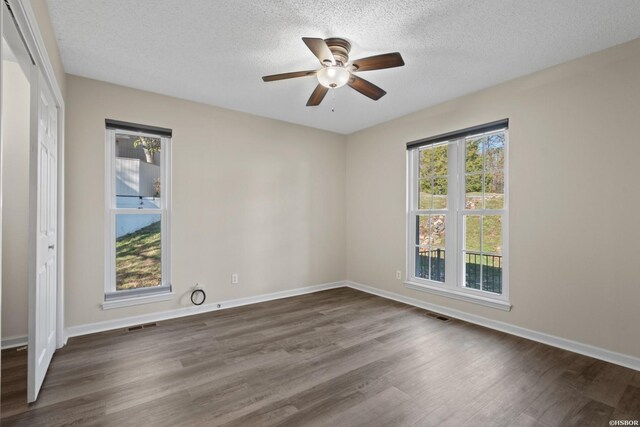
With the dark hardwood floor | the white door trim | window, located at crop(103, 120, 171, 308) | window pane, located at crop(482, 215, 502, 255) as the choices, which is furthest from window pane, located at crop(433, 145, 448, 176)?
the white door trim

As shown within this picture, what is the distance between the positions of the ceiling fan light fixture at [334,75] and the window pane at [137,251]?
254 cm

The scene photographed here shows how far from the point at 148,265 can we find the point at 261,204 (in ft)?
5.17

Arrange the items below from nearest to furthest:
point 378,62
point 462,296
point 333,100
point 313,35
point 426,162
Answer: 1. point 378,62
2. point 313,35
3. point 462,296
4. point 333,100
5. point 426,162

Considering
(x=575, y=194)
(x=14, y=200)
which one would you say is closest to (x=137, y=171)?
(x=14, y=200)

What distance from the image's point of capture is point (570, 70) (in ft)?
9.64

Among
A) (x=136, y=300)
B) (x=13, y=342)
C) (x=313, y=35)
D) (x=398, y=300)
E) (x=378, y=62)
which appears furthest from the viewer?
(x=398, y=300)

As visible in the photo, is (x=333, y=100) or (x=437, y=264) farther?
(x=437, y=264)

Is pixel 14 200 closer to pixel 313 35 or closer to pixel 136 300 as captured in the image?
pixel 136 300

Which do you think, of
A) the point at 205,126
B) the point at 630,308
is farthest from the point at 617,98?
the point at 205,126

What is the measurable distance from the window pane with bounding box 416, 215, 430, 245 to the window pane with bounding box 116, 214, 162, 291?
10.9 feet

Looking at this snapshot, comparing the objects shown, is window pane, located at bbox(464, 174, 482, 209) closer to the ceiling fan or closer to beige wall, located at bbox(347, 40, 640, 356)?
beige wall, located at bbox(347, 40, 640, 356)

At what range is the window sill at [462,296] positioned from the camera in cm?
342

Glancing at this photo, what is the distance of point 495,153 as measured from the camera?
142 inches

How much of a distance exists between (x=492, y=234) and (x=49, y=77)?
4286 mm
